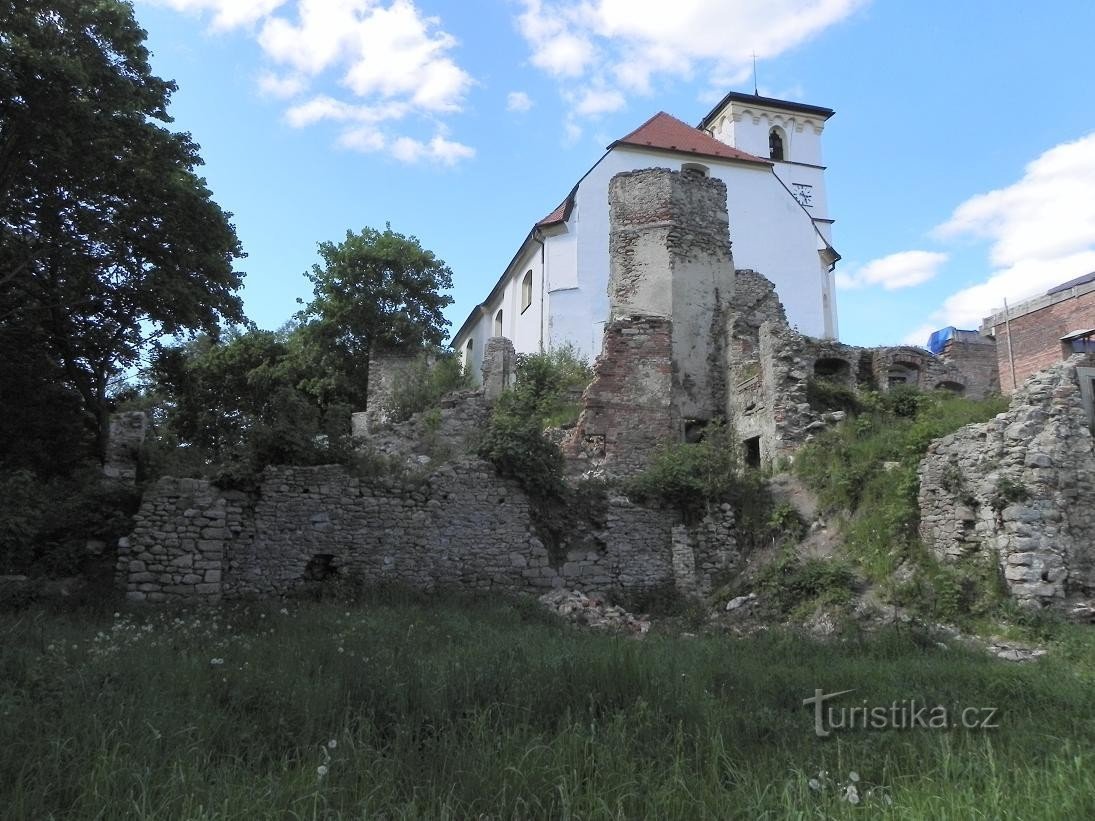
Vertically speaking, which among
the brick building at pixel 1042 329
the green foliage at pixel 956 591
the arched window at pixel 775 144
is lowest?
the green foliage at pixel 956 591

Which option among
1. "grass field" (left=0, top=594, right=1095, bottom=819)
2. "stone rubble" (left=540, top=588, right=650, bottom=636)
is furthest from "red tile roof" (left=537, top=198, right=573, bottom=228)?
"grass field" (left=0, top=594, right=1095, bottom=819)

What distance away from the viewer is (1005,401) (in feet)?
39.8

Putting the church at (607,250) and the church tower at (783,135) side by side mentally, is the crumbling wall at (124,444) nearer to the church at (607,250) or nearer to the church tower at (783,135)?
the church at (607,250)

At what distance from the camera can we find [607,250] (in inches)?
1235

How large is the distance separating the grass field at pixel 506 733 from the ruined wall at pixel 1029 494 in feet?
6.59

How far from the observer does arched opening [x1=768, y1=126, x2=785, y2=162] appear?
45.4 metres

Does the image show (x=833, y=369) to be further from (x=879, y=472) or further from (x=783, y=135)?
(x=783, y=135)

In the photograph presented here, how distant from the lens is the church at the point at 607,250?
30438mm

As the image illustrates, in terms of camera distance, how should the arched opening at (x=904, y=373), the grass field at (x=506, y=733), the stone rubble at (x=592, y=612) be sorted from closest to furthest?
the grass field at (x=506, y=733) < the stone rubble at (x=592, y=612) < the arched opening at (x=904, y=373)

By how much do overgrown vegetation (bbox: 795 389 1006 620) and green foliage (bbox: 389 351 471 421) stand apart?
502 inches

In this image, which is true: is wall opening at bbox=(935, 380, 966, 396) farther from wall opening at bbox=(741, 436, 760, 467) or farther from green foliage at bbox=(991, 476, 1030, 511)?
green foliage at bbox=(991, 476, 1030, 511)

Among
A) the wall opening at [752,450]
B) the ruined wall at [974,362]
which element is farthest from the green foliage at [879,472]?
the ruined wall at [974,362]

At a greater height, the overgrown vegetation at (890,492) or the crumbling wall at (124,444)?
the crumbling wall at (124,444)

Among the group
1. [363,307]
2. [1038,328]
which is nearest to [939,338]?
[1038,328]
